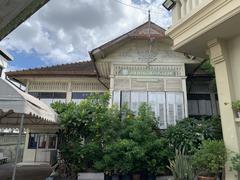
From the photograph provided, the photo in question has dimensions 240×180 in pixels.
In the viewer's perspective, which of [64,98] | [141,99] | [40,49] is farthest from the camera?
[40,49]

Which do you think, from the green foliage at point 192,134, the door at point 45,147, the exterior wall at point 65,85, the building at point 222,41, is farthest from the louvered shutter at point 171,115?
the door at point 45,147

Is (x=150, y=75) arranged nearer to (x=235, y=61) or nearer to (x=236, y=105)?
(x=235, y=61)

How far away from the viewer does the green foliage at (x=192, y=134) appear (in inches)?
239

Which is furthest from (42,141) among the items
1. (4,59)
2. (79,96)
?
(4,59)

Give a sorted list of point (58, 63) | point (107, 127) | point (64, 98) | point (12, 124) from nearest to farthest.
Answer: point (107, 127) < point (12, 124) < point (64, 98) < point (58, 63)

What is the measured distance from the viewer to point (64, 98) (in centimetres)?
1004

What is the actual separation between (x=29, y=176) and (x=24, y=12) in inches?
271

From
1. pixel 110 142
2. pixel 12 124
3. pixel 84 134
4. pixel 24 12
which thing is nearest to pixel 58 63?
pixel 12 124

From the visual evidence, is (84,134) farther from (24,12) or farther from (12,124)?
(24,12)

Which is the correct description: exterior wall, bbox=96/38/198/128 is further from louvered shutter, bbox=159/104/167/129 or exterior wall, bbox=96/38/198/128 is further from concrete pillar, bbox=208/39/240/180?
concrete pillar, bbox=208/39/240/180

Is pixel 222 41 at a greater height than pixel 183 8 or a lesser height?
lesser

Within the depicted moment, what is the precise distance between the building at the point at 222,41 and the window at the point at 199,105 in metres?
4.45

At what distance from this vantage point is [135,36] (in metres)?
8.80

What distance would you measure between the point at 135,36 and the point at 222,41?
4.63m
